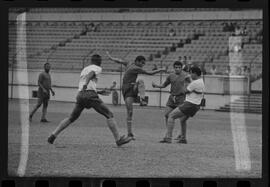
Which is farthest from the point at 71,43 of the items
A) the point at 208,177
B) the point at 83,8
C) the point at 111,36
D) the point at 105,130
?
the point at 208,177

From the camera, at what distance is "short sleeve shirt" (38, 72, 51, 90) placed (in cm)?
892

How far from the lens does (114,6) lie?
309 inches

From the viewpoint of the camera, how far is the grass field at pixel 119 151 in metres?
8.35

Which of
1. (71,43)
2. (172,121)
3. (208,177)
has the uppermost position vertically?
(71,43)

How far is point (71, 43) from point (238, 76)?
350cm

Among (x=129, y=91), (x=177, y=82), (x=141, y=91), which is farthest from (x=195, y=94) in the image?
(x=129, y=91)

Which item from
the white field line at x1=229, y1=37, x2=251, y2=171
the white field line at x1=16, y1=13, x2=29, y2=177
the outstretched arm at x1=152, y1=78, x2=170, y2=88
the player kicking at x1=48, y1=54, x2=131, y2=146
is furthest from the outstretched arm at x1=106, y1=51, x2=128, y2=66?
the white field line at x1=229, y1=37, x2=251, y2=171

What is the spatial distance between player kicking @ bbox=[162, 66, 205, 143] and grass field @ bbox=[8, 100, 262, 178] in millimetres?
129

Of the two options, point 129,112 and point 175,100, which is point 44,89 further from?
point 175,100

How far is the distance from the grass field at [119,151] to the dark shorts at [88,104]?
0.42ft

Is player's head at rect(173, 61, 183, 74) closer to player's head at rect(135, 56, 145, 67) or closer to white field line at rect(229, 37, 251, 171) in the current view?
player's head at rect(135, 56, 145, 67)

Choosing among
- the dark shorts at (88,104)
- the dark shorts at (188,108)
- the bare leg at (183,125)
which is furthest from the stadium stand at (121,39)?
the bare leg at (183,125)

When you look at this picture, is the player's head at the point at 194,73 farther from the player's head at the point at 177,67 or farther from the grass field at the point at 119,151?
the grass field at the point at 119,151

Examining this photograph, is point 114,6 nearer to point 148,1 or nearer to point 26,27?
point 148,1
